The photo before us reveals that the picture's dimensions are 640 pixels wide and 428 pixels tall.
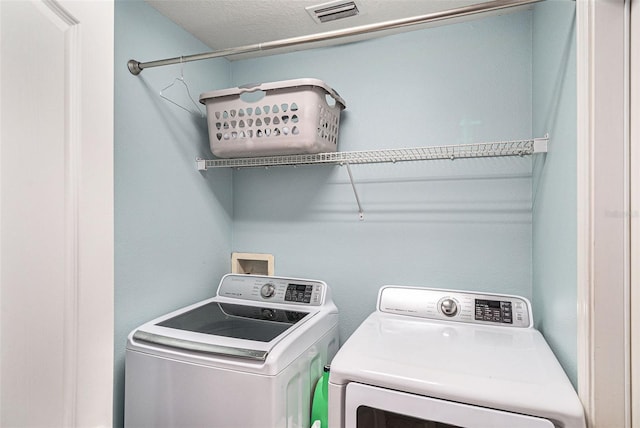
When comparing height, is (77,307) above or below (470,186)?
below

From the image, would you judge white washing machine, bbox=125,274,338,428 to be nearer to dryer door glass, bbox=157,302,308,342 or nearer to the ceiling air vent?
dryer door glass, bbox=157,302,308,342

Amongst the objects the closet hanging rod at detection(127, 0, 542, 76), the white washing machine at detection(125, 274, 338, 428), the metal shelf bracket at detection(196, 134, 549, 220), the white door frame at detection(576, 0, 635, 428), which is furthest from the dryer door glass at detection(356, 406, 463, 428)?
the closet hanging rod at detection(127, 0, 542, 76)

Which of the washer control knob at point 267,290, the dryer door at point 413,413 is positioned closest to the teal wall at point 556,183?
the dryer door at point 413,413

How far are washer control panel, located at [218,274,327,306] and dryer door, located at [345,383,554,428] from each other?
0.74m

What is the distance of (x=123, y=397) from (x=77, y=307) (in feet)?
3.65

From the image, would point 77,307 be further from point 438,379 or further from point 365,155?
point 365,155

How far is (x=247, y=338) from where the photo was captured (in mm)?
1369

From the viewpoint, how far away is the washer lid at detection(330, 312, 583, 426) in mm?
937

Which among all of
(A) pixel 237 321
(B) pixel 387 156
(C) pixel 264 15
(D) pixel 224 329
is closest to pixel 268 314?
(A) pixel 237 321

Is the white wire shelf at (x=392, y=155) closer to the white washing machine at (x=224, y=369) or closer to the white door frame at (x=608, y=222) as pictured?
the white door frame at (x=608, y=222)

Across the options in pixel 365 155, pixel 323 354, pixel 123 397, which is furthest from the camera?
pixel 365 155

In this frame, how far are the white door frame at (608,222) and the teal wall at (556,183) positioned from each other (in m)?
0.11

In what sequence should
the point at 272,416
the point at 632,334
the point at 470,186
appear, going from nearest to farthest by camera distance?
the point at 632,334 → the point at 272,416 → the point at 470,186

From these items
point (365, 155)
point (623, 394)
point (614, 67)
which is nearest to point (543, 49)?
point (614, 67)
